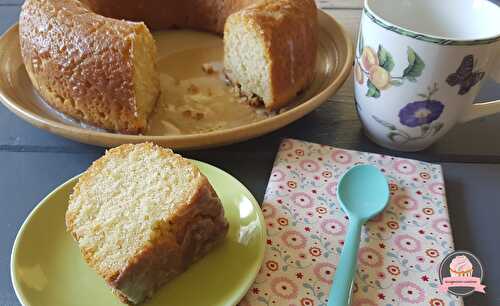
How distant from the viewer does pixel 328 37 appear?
1.20 metres

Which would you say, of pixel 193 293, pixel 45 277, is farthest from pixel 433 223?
pixel 45 277

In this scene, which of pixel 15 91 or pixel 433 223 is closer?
pixel 433 223

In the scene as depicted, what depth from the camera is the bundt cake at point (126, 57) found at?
37.2 inches

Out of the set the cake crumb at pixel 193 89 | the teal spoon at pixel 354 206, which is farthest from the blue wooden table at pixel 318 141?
the cake crumb at pixel 193 89

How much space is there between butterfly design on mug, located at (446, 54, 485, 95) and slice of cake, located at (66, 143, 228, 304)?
0.42m

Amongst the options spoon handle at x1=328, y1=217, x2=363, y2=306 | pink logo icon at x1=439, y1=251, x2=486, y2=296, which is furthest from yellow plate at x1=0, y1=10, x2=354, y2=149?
pink logo icon at x1=439, y1=251, x2=486, y2=296

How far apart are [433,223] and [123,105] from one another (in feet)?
1.91

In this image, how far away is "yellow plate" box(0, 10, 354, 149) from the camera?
848 millimetres

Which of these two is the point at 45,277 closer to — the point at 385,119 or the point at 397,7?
the point at 385,119

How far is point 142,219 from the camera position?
25.3 inches

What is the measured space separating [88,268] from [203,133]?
0.30 meters

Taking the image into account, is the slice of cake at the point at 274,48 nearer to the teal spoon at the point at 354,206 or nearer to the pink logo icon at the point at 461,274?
the teal spoon at the point at 354,206

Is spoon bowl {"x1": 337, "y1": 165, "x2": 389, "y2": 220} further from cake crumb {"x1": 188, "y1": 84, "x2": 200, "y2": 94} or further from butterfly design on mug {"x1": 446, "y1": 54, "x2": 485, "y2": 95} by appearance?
cake crumb {"x1": 188, "y1": 84, "x2": 200, "y2": 94}

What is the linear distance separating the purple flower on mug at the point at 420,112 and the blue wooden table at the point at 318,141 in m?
0.08
